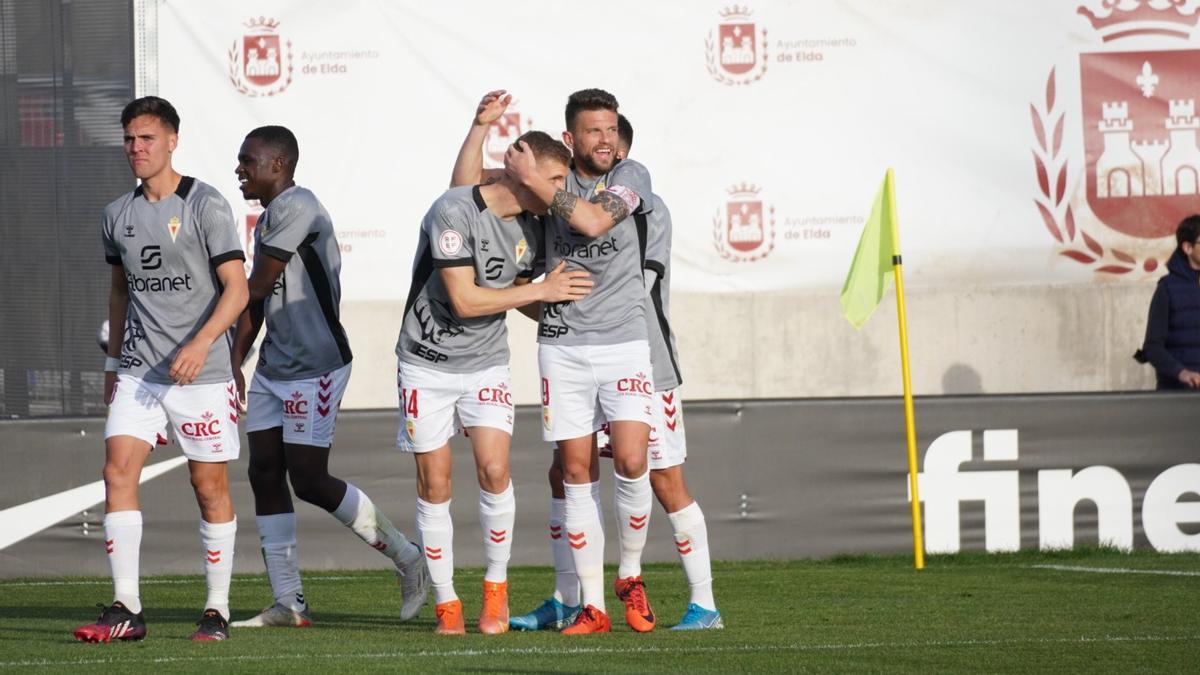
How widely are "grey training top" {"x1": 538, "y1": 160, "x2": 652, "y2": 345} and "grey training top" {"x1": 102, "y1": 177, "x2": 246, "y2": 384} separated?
127 cm

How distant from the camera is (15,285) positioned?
40.2 feet

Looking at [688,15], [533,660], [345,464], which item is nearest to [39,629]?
[533,660]

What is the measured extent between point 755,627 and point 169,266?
2.81 m

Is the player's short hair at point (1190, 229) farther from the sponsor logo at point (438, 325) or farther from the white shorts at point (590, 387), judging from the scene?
the sponsor logo at point (438, 325)

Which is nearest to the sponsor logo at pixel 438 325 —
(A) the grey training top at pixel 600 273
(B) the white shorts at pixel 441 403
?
(B) the white shorts at pixel 441 403

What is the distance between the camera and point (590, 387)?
22.7 ft

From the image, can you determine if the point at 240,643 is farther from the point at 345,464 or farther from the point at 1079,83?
the point at 1079,83

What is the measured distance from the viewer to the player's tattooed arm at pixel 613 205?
21.9ft

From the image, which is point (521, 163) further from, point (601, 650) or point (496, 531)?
point (601, 650)

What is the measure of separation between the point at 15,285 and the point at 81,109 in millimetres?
1336

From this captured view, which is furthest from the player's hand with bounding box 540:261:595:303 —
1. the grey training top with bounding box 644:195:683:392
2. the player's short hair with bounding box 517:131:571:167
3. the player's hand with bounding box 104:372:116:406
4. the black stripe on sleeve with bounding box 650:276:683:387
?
the player's hand with bounding box 104:372:116:406

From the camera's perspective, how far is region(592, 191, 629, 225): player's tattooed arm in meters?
6.67

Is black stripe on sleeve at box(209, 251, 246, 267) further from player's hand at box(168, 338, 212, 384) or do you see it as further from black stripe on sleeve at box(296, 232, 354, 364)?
black stripe on sleeve at box(296, 232, 354, 364)

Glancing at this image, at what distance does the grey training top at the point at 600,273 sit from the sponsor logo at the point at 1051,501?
4.52m
